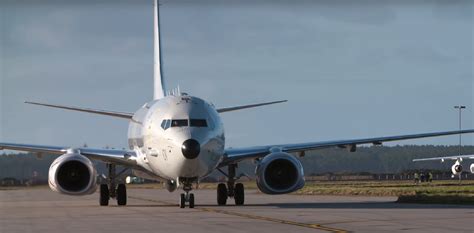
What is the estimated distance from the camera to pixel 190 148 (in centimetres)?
2727

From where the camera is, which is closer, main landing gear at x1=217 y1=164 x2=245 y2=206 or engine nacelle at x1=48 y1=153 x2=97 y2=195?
engine nacelle at x1=48 y1=153 x2=97 y2=195

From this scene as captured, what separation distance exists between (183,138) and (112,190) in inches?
287

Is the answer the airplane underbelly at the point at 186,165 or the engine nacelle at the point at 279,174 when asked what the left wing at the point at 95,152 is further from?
the engine nacelle at the point at 279,174

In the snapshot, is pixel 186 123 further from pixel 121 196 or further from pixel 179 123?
pixel 121 196

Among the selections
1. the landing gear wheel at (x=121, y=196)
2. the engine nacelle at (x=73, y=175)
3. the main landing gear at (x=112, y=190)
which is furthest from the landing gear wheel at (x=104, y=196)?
the engine nacelle at (x=73, y=175)

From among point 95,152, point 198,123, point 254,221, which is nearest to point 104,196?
point 95,152

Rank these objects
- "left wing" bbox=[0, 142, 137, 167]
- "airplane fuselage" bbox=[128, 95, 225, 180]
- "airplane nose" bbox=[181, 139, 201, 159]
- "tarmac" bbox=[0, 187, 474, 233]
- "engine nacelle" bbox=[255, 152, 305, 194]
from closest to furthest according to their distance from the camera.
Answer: "tarmac" bbox=[0, 187, 474, 233] < "airplane nose" bbox=[181, 139, 201, 159] < "airplane fuselage" bbox=[128, 95, 225, 180] < "engine nacelle" bbox=[255, 152, 305, 194] < "left wing" bbox=[0, 142, 137, 167]

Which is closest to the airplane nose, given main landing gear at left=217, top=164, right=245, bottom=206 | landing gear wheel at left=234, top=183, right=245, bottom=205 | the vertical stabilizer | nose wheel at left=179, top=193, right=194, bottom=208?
nose wheel at left=179, top=193, right=194, bottom=208

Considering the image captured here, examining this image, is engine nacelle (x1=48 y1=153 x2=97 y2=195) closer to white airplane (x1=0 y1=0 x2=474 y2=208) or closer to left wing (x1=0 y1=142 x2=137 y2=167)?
white airplane (x1=0 y1=0 x2=474 y2=208)

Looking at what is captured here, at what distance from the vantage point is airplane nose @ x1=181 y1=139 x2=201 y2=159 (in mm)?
27266

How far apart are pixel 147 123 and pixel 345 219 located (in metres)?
11.4

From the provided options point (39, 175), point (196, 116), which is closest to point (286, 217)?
point (196, 116)

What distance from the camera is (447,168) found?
13475 cm

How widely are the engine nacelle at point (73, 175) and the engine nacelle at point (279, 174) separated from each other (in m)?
5.68
